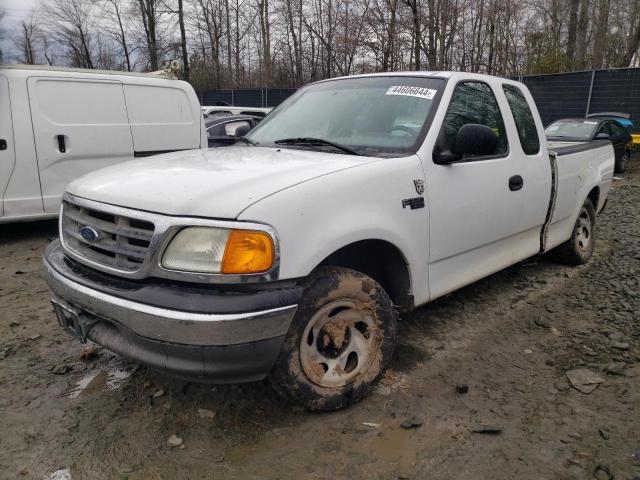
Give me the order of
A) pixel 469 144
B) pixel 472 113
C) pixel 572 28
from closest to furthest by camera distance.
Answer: pixel 469 144
pixel 472 113
pixel 572 28

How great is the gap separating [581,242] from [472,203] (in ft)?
8.61

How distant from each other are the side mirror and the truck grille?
1.76 m

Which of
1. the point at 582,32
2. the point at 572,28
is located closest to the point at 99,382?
the point at 572,28

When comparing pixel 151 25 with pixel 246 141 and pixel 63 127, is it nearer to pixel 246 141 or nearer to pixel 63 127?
pixel 63 127

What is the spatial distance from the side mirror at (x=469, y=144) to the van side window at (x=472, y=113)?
3.5 inches

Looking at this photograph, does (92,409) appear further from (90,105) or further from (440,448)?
(90,105)

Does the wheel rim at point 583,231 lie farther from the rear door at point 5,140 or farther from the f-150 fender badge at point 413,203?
the rear door at point 5,140

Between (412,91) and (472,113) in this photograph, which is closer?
(412,91)

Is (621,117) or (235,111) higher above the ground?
(235,111)

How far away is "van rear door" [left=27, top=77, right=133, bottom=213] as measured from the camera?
19.4 feet

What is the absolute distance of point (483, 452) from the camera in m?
2.45

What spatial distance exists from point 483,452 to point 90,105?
582 centimetres

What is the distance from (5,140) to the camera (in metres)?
5.70

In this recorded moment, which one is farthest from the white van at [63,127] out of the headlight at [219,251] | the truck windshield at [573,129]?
the truck windshield at [573,129]
